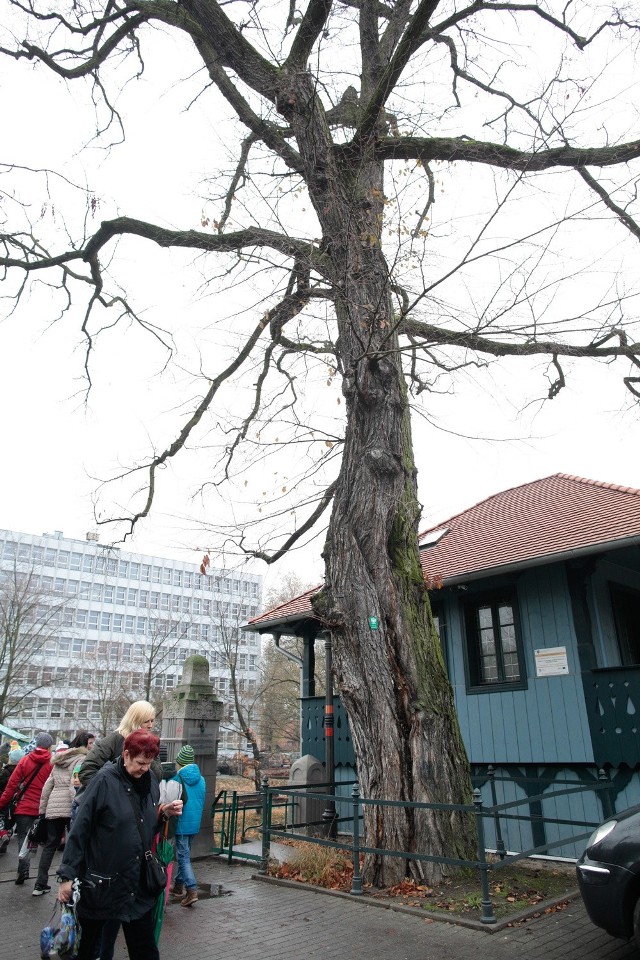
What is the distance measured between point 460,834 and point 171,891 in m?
3.24

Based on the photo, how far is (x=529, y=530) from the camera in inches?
444

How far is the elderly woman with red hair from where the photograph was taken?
11.7 feet

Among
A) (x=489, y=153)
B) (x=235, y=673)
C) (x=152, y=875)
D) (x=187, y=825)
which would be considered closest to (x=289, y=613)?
(x=187, y=825)

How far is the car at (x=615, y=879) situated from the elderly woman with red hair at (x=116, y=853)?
3.04 metres

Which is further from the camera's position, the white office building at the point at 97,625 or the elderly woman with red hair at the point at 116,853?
the white office building at the point at 97,625

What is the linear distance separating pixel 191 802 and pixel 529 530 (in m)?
6.89

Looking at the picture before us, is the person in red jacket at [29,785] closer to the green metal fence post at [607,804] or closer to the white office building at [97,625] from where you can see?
the green metal fence post at [607,804]

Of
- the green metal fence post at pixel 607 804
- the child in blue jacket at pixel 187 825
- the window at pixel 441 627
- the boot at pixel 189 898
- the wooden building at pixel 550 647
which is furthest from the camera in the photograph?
the window at pixel 441 627

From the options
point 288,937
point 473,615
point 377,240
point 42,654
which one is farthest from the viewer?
point 42,654

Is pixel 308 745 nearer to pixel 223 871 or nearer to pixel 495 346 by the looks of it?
pixel 223 871

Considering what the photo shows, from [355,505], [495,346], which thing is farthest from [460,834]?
[495,346]

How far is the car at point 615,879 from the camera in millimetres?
4508

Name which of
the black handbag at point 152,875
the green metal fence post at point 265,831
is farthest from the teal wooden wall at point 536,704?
the black handbag at point 152,875

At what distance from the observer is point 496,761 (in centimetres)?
1010
